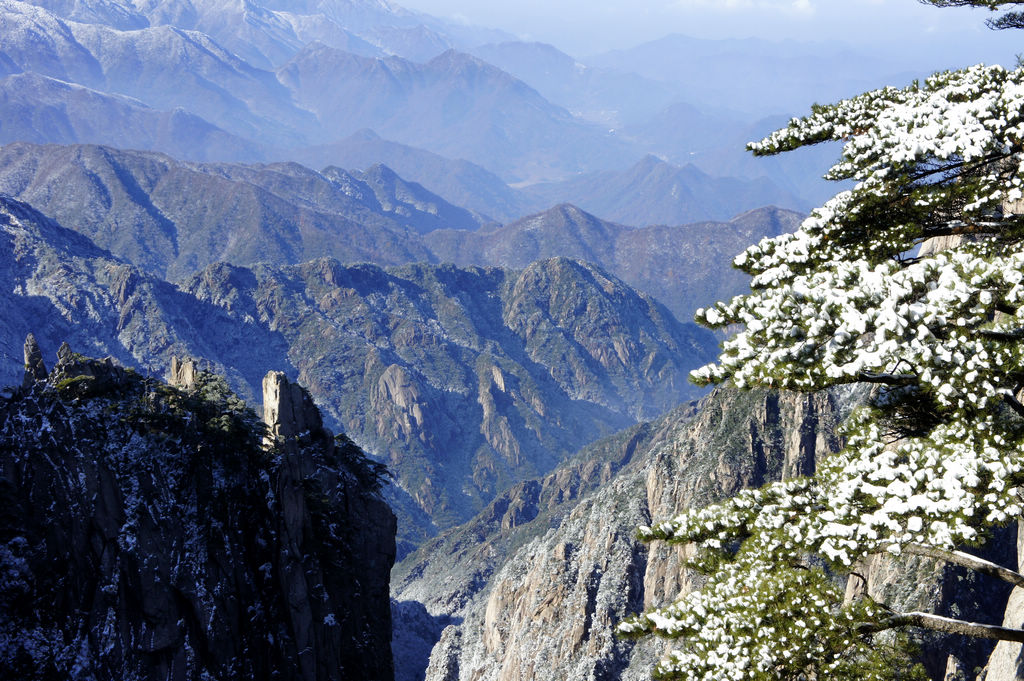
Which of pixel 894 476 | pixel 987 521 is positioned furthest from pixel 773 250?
pixel 987 521

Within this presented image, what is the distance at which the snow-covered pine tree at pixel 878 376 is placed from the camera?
11492 millimetres

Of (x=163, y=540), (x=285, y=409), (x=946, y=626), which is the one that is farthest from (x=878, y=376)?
(x=285, y=409)

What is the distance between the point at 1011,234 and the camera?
46.0 ft

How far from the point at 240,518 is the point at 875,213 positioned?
106ft

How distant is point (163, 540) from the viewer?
3369 centimetres

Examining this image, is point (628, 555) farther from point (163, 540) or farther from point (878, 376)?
point (878, 376)

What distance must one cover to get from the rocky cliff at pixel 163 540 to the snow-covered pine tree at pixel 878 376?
24790mm

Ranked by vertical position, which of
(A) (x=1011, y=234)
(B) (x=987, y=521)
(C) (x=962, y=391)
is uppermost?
(A) (x=1011, y=234)

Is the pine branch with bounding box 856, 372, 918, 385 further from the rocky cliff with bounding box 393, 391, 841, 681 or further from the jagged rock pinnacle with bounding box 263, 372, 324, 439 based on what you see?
the rocky cliff with bounding box 393, 391, 841, 681

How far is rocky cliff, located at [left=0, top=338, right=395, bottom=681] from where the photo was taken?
2997 cm

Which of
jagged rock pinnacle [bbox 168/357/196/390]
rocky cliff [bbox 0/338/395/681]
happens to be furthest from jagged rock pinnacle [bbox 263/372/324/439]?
jagged rock pinnacle [bbox 168/357/196/390]

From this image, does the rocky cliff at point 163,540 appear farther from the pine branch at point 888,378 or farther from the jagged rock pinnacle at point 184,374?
the pine branch at point 888,378

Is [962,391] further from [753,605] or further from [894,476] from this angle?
[753,605]

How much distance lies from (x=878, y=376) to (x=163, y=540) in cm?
3100
